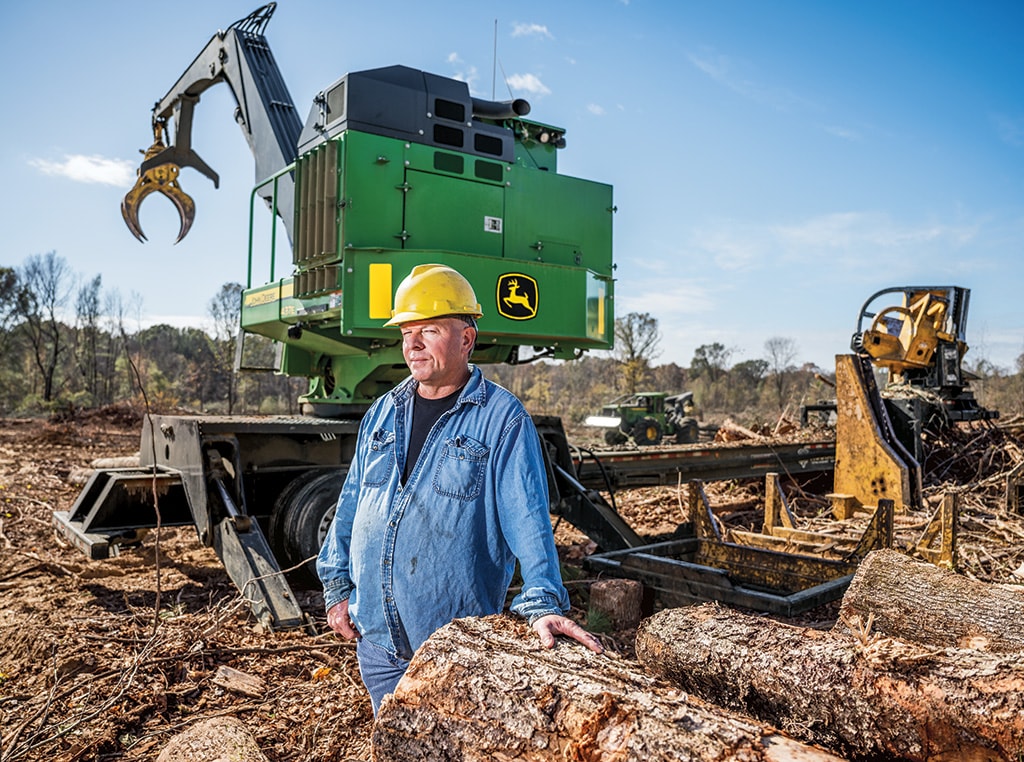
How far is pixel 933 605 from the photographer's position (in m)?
3.72

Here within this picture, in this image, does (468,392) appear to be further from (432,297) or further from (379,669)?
(379,669)

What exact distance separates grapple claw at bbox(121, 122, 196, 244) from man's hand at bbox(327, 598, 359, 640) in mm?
6339

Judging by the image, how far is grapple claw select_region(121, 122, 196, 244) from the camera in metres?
7.80

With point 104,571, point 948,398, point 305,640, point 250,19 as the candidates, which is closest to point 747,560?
point 305,640

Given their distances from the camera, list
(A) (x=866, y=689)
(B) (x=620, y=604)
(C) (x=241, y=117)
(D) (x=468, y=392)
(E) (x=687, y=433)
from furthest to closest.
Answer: (E) (x=687, y=433), (C) (x=241, y=117), (B) (x=620, y=604), (D) (x=468, y=392), (A) (x=866, y=689)

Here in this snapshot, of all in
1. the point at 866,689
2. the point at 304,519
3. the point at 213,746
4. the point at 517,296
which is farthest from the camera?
the point at 517,296

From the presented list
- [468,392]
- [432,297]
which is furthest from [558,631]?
[432,297]

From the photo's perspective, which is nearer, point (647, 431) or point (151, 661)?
point (151, 661)

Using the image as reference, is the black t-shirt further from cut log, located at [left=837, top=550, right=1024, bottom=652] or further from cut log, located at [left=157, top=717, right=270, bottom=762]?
cut log, located at [left=837, top=550, right=1024, bottom=652]

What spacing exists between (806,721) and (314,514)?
12.8 ft

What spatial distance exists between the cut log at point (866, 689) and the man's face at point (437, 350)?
1.12 metres

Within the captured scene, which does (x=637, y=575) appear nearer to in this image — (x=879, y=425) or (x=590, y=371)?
(x=879, y=425)

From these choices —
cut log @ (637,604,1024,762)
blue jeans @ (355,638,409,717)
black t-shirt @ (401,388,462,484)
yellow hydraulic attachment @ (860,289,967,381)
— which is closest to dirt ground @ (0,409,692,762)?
blue jeans @ (355,638,409,717)

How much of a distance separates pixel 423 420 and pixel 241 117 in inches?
251
